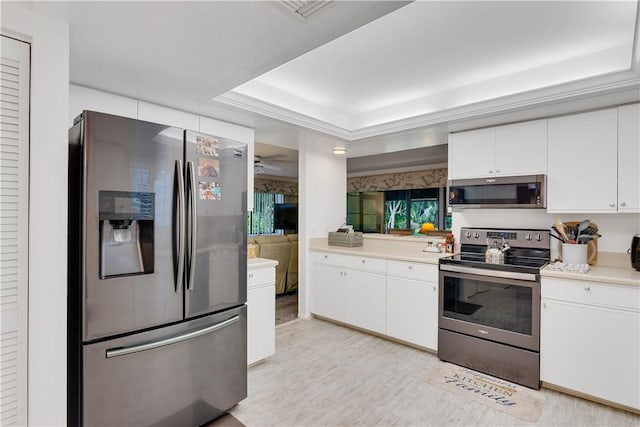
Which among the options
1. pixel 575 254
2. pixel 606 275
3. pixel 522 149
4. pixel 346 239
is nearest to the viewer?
pixel 606 275

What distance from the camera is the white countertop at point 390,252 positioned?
3.20 meters

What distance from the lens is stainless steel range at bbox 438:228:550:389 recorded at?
252 cm

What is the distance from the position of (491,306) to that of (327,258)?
186cm

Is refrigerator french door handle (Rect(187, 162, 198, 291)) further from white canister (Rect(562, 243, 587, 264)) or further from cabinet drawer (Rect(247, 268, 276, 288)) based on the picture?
white canister (Rect(562, 243, 587, 264))

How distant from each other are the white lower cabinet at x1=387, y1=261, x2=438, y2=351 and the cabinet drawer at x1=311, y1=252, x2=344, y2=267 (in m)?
0.67

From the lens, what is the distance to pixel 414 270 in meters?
3.18

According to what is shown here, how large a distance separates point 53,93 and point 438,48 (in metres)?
2.23

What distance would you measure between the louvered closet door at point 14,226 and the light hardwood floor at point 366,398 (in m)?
1.26

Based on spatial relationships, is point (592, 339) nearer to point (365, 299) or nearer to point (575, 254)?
point (575, 254)

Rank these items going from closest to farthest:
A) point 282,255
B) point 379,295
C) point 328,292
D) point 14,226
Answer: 1. point 14,226
2. point 379,295
3. point 328,292
4. point 282,255

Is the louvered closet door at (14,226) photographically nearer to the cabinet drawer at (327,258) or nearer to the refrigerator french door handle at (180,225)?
the refrigerator french door handle at (180,225)

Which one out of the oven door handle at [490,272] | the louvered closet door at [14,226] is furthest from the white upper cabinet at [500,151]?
the louvered closet door at [14,226]

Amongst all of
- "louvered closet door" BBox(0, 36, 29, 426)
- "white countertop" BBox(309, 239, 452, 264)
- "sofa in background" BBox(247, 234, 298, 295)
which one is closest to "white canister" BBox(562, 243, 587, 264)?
"white countertop" BBox(309, 239, 452, 264)

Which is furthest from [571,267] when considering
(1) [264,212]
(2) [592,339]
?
(1) [264,212]
